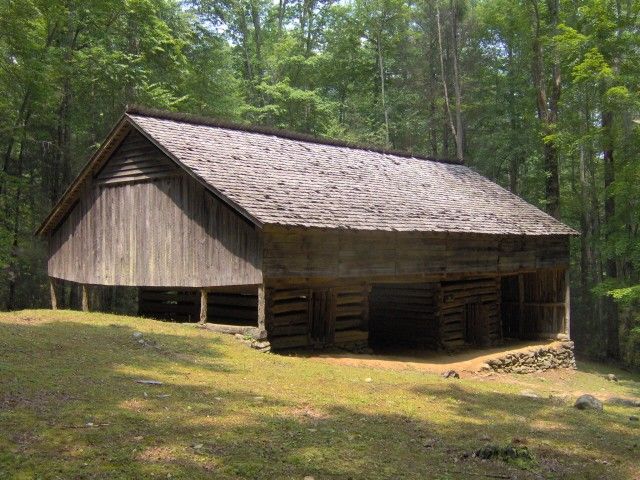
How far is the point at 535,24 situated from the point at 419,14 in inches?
413

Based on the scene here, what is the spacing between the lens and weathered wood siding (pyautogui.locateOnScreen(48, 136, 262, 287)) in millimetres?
14531

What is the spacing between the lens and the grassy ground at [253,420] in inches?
216

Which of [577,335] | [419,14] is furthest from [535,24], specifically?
[577,335]

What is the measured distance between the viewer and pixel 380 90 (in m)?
41.5

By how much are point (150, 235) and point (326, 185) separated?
17.1 ft

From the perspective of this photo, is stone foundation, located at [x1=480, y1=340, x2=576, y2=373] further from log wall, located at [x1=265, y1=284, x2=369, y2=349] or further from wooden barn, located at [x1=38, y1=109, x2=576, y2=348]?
log wall, located at [x1=265, y1=284, x2=369, y2=349]

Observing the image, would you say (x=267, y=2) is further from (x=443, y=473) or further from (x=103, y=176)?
(x=443, y=473)

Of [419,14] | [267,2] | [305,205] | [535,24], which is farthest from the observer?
[267,2]

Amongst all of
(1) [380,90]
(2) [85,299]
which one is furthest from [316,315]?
(1) [380,90]

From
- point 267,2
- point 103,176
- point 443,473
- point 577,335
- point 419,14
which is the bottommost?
point 577,335

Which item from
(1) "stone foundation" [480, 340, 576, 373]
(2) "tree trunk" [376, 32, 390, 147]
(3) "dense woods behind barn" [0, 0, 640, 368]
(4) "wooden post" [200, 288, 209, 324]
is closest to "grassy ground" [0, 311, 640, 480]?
(4) "wooden post" [200, 288, 209, 324]

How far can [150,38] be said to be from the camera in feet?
87.8

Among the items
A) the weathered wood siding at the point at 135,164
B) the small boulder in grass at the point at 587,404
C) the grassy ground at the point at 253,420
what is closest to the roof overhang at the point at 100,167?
the weathered wood siding at the point at 135,164

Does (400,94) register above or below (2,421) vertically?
above
